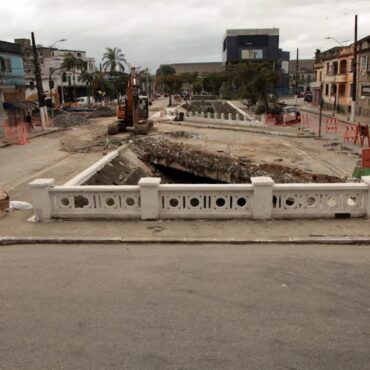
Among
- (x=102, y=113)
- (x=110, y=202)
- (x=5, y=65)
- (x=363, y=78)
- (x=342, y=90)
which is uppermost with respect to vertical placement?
(x=5, y=65)

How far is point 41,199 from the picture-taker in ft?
31.8

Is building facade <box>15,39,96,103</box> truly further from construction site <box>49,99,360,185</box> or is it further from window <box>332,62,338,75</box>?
construction site <box>49,99,360,185</box>

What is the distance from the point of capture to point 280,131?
3281 centimetres

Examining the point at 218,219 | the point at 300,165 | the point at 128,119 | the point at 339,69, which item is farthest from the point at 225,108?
the point at 218,219

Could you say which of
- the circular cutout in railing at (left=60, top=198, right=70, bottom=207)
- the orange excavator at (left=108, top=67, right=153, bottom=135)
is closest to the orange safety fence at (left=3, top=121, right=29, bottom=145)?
the orange excavator at (left=108, top=67, right=153, bottom=135)

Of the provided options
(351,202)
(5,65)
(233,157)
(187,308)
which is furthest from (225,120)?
(187,308)

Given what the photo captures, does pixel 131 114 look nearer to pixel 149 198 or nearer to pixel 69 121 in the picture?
pixel 69 121

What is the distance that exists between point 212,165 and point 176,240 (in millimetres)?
12676

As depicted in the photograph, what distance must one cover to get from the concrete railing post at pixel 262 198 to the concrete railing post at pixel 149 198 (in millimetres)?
2069

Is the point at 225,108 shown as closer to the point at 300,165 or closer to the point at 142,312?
the point at 300,165

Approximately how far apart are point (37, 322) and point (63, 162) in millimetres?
15824

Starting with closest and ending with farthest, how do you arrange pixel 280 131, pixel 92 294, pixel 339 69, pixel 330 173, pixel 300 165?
1. pixel 92 294
2. pixel 330 173
3. pixel 300 165
4. pixel 280 131
5. pixel 339 69

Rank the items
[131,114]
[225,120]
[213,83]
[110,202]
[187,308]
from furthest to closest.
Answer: [213,83]
[225,120]
[131,114]
[110,202]
[187,308]

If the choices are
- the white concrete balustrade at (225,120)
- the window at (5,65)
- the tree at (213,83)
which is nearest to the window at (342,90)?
the white concrete balustrade at (225,120)
